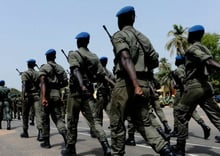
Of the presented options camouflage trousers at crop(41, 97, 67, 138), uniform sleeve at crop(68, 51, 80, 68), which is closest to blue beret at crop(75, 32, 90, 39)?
uniform sleeve at crop(68, 51, 80, 68)

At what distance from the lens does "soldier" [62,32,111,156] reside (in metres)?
6.46

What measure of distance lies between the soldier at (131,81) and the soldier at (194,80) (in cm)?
121

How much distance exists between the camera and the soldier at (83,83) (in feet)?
21.2

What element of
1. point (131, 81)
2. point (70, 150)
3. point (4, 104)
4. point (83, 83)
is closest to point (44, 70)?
point (83, 83)

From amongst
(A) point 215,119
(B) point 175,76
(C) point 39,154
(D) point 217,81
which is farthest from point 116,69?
(D) point 217,81

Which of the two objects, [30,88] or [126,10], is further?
[30,88]

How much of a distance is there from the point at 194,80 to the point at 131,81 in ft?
6.15

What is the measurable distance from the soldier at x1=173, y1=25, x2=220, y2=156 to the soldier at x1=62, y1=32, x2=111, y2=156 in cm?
123

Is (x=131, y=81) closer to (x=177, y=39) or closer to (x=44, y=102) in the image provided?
(x=44, y=102)

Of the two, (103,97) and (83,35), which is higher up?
(83,35)

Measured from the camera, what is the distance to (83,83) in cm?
639

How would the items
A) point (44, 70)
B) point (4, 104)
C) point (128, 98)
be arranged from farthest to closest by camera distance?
point (4, 104), point (44, 70), point (128, 98)

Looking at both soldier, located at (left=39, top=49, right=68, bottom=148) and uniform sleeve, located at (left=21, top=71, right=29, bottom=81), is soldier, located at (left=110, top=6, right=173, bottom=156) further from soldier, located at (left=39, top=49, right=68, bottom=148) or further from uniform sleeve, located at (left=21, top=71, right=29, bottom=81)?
uniform sleeve, located at (left=21, top=71, right=29, bottom=81)

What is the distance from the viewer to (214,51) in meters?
61.8
